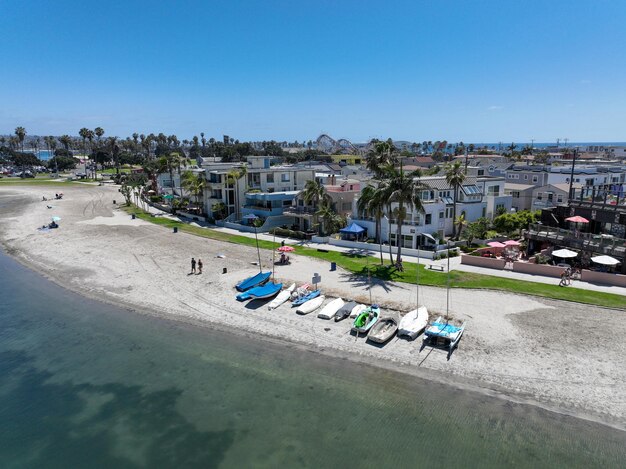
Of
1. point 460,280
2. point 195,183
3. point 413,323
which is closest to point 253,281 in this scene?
point 413,323

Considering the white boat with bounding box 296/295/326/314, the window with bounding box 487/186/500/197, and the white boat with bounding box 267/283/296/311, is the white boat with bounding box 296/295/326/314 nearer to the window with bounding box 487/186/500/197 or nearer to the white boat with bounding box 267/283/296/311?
the white boat with bounding box 267/283/296/311

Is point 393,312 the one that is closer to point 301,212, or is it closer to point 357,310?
point 357,310

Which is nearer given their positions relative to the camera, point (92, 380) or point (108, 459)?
point (108, 459)

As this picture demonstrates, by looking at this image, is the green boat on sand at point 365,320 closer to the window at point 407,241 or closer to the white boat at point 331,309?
the white boat at point 331,309

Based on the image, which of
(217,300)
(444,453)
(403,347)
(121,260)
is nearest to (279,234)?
(121,260)

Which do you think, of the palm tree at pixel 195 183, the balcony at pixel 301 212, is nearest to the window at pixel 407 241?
the balcony at pixel 301 212

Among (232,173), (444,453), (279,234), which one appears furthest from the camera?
(232,173)

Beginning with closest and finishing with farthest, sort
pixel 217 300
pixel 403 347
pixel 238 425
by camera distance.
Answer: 1. pixel 238 425
2. pixel 403 347
3. pixel 217 300

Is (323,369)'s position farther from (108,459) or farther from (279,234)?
(279,234)
